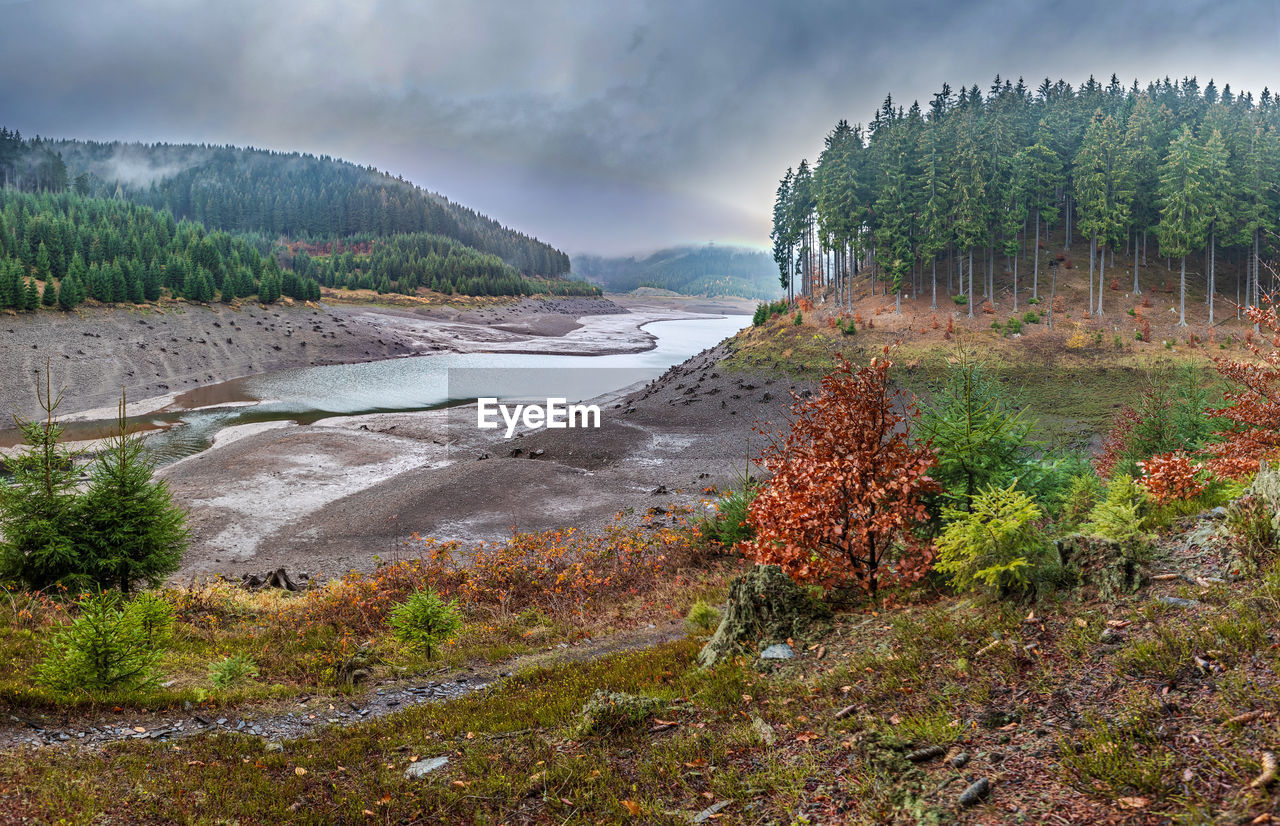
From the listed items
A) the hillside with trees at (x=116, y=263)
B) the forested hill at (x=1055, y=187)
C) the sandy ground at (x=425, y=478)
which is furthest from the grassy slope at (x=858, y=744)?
the hillside with trees at (x=116, y=263)

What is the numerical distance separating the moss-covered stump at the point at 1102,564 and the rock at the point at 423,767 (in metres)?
7.00

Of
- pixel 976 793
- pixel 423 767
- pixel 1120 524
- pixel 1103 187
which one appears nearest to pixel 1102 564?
pixel 1120 524

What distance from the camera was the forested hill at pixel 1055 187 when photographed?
49.7 m

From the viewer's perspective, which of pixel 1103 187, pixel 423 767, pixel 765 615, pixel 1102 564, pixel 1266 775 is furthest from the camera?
pixel 1103 187

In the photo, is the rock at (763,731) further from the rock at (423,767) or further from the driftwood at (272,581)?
the driftwood at (272,581)

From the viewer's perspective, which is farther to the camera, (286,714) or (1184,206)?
(1184,206)

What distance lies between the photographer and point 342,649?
1196cm

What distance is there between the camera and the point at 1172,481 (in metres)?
9.27

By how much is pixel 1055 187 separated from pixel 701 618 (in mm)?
64239

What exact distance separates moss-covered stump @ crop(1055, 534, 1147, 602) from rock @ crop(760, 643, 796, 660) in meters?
3.27

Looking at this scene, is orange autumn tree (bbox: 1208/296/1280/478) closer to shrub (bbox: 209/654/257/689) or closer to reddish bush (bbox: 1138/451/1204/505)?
reddish bush (bbox: 1138/451/1204/505)

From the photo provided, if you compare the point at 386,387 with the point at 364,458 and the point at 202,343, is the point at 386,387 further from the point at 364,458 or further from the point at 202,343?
the point at 364,458

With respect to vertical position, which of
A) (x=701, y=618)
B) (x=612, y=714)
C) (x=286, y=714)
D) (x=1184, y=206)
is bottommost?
(x=701, y=618)

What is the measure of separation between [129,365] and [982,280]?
76.0 meters
